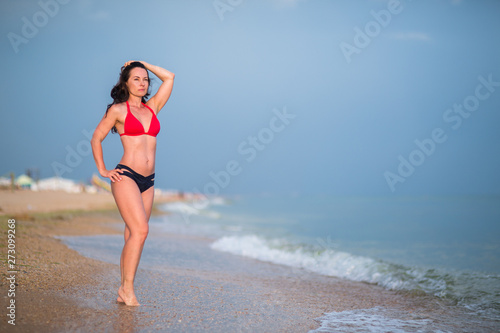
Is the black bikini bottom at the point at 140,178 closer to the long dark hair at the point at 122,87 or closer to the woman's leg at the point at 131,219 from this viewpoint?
the woman's leg at the point at 131,219

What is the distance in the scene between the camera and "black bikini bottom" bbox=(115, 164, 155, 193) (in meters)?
3.71

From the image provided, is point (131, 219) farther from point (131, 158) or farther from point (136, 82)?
point (136, 82)

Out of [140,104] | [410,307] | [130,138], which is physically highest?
[140,104]

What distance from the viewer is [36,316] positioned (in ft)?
10.4

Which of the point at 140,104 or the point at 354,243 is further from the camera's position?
the point at 354,243

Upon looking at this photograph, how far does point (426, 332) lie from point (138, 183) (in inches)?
119

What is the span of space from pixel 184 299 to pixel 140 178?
1441 millimetres

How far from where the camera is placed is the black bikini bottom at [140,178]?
3711 mm

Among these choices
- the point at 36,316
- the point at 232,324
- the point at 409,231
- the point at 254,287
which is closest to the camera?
the point at 36,316

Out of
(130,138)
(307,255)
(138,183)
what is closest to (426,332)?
(138,183)

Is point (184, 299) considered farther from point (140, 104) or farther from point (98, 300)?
point (140, 104)

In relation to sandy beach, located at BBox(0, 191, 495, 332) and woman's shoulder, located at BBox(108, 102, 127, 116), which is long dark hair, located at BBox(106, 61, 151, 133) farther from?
sandy beach, located at BBox(0, 191, 495, 332)

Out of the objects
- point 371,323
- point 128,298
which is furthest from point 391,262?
point 128,298

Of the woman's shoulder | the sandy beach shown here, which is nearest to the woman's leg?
the sandy beach
